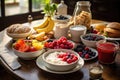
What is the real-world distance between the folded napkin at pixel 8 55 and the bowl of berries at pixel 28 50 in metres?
0.06

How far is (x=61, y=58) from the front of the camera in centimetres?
136

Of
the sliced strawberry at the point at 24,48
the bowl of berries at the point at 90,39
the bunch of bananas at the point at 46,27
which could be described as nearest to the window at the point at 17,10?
the bunch of bananas at the point at 46,27

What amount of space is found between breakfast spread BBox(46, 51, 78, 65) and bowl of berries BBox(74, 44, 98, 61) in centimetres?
14

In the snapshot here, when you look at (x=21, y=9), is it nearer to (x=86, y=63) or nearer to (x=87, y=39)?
(x=87, y=39)

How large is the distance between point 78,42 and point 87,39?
0.46 feet

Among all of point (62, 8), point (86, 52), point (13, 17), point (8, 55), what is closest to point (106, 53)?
point (86, 52)

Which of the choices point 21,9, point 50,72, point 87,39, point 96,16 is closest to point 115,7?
point 96,16

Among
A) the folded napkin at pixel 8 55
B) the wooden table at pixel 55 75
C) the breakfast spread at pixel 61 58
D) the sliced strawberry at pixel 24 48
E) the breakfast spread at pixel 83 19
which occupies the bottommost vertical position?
the wooden table at pixel 55 75

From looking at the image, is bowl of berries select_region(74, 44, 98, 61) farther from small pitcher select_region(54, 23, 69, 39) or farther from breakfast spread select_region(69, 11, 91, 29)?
breakfast spread select_region(69, 11, 91, 29)

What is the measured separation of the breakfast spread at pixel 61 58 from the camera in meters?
1.31

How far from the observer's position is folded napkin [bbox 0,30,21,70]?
1.42 meters

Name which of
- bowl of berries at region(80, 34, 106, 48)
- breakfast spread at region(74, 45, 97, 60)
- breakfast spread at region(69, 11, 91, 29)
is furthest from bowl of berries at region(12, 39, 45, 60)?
breakfast spread at region(69, 11, 91, 29)

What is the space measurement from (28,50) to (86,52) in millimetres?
422

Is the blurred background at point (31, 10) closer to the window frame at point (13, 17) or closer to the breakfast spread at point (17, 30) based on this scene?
the window frame at point (13, 17)
